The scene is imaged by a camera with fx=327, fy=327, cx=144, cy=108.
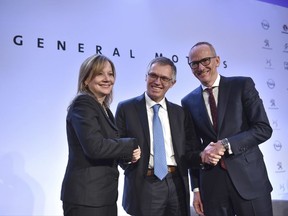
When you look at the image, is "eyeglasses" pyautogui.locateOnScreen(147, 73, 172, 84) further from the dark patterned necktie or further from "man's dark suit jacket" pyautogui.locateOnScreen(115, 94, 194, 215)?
the dark patterned necktie

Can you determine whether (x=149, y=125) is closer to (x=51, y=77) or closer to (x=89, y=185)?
(x=89, y=185)

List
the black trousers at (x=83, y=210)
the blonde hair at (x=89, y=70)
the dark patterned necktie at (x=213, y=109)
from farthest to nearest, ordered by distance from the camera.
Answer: the dark patterned necktie at (x=213, y=109), the blonde hair at (x=89, y=70), the black trousers at (x=83, y=210)

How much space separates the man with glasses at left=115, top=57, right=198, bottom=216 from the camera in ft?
7.06

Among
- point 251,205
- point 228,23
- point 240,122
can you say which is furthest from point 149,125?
point 228,23

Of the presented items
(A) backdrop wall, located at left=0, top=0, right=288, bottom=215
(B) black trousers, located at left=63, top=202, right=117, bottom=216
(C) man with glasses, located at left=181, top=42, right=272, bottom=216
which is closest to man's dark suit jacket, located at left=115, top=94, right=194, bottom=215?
(C) man with glasses, located at left=181, top=42, right=272, bottom=216

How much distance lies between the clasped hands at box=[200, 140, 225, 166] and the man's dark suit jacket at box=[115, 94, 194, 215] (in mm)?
206

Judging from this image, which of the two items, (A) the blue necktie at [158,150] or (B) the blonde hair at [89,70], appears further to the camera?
(A) the blue necktie at [158,150]

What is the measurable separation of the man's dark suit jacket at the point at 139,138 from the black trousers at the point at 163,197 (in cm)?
3

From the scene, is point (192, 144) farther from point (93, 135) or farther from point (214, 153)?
point (93, 135)

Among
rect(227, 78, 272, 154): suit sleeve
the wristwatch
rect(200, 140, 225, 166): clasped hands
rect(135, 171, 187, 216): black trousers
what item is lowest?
rect(135, 171, 187, 216): black trousers

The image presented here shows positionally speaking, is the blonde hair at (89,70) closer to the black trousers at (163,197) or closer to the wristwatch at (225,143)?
the black trousers at (163,197)

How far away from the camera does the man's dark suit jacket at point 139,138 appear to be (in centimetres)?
215

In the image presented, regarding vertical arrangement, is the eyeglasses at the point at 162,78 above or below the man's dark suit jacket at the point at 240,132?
above

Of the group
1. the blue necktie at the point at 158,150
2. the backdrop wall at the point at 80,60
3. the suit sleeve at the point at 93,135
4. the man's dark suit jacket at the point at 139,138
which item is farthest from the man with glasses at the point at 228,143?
the backdrop wall at the point at 80,60
